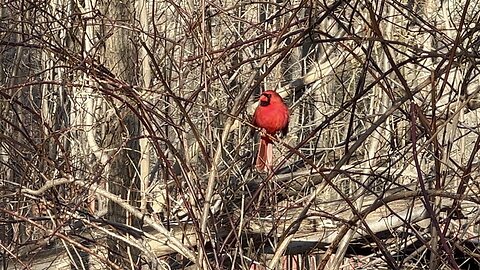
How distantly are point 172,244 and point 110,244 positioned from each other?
1506 millimetres

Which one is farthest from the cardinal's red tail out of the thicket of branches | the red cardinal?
the red cardinal

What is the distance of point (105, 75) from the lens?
3.69 metres

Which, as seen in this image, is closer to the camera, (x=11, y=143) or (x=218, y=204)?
(x=11, y=143)

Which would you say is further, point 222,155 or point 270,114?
point 270,114

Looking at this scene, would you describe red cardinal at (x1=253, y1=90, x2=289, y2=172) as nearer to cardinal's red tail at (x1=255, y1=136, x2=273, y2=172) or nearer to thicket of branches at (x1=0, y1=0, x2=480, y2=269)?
thicket of branches at (x1=0, y1=0, x2=480, y2=269)

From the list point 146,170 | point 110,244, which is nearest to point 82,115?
point 146,170

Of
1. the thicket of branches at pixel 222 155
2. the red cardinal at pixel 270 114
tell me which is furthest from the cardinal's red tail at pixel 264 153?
the red cardinal at pixel 270 114

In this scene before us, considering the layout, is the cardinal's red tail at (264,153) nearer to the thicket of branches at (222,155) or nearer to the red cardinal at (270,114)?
the thicket of branches at (222,155)

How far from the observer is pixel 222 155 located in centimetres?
432

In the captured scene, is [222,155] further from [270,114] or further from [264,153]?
[270,114]

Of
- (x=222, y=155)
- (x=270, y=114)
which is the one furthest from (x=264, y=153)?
(x=222, y=155)

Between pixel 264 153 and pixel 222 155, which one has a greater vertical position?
pixel 222 155

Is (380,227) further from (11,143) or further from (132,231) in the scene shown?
(11,143)

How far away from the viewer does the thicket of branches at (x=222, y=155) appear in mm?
3535
